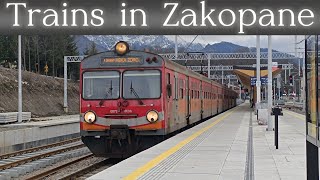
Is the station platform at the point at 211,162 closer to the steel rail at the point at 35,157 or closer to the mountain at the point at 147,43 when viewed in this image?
the mountain at the point at 147,43

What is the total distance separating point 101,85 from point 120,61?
0.87 m

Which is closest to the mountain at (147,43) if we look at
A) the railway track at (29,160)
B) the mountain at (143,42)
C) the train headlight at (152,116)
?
the mountain at (143,42)

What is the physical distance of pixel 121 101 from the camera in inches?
559

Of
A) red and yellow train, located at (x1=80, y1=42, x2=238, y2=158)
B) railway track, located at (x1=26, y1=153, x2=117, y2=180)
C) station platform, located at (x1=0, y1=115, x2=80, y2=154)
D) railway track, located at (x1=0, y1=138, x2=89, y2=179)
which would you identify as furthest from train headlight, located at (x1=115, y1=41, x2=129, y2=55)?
station platform, located at (x1=0, y1=115, x2=80, y2=154)

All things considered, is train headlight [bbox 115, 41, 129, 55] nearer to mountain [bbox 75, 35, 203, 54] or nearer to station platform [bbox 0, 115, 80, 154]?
mountain [bbox 75, 35, 203, 54]

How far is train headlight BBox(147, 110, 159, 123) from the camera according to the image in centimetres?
1405

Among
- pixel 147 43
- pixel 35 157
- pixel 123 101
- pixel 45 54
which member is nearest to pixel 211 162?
pixel 123 101

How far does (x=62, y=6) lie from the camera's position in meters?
5.46

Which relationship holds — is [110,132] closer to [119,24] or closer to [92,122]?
[92,122]

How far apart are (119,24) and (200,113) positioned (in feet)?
64.1

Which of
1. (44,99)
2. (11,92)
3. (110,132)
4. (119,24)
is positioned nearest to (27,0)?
(119,24)

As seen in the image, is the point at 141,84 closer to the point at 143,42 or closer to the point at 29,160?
the point at 29,160

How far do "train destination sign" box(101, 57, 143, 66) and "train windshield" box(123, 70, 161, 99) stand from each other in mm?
289

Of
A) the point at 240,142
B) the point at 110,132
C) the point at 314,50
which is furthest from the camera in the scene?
the point at 240,142
